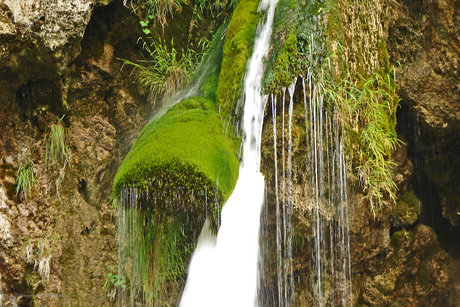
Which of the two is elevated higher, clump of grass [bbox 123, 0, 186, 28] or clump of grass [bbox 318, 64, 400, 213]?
clump of grass [bbox 123, 0, 186, 28]

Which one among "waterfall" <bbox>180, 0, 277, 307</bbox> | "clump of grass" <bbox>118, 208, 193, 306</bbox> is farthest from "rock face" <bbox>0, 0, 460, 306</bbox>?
"clump of grass" <bbox>118, 208, 193, 306</bbox>

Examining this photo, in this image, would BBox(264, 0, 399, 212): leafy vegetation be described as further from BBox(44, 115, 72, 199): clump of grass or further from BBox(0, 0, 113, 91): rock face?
BBox(44, 115, 72, 199): clump of grass

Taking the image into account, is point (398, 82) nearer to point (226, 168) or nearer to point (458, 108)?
point (458, 108)

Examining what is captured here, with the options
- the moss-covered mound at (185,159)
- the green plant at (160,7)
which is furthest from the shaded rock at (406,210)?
the green plant at (160,7)

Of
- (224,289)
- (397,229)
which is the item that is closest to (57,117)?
(224,289)

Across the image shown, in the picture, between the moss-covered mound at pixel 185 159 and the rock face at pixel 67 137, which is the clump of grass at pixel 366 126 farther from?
the rock face at pixel 67 137

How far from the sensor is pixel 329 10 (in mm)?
3182

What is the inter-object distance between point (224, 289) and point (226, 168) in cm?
105

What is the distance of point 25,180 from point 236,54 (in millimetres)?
2366

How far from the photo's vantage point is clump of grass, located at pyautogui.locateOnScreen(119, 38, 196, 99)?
170 inches

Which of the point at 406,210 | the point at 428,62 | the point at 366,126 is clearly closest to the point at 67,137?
the point at 366,126

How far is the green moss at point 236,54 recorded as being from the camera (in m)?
3.30

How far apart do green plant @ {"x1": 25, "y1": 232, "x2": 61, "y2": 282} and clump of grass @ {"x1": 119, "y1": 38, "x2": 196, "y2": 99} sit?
73.8 inches

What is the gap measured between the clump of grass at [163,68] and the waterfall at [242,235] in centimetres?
124
